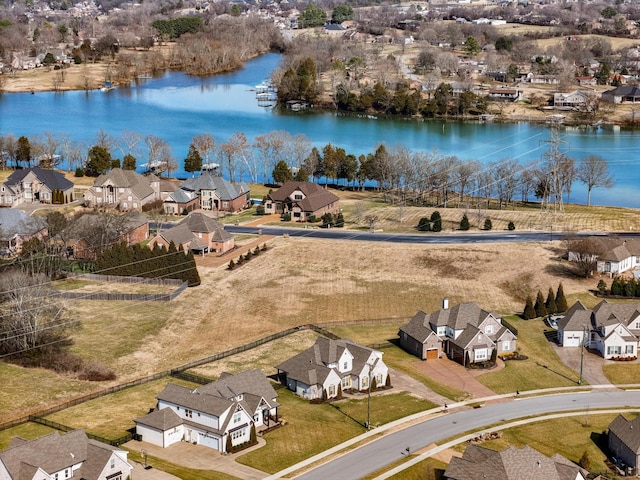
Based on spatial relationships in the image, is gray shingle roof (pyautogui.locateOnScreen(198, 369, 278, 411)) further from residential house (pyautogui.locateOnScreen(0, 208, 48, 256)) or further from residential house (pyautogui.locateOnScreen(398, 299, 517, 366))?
residential house (pyautogui.locateOnScreen(0, 208, 48, 256))

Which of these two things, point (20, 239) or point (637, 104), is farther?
point (637, 104)

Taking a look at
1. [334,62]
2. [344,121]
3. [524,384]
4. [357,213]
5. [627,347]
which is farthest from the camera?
[334,62]

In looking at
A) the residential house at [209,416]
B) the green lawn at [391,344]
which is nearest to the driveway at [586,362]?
the green lawn at [391,344]

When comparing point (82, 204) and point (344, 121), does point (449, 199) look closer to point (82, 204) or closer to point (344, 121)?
point (82, 204)

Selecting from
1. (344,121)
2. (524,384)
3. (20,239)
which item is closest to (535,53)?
(344,121)

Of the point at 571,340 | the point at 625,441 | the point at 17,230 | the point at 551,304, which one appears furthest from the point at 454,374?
the point at 17,230

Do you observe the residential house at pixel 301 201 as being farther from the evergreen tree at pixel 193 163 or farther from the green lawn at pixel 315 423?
the green lawn at pixel 315 423
